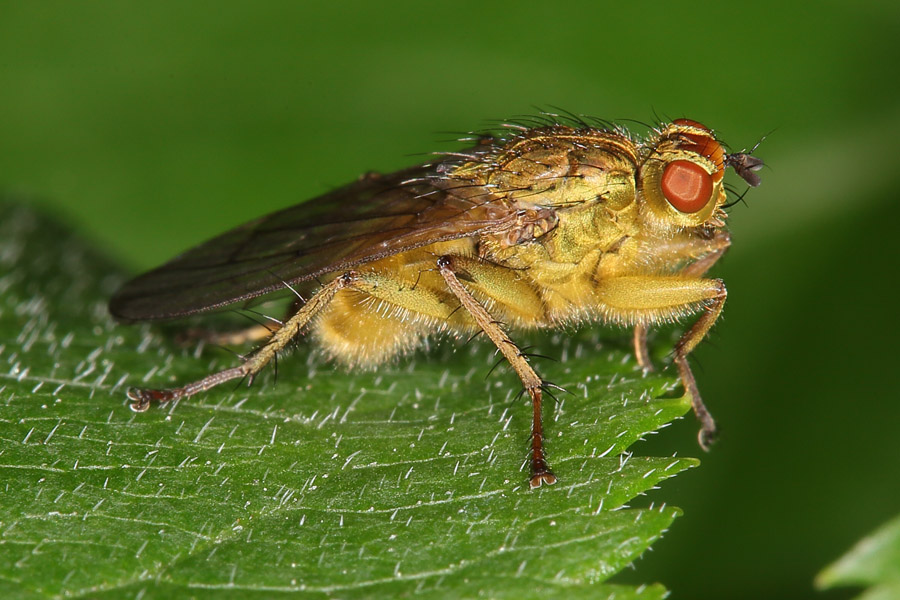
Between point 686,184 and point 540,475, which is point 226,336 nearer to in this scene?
point 540,475

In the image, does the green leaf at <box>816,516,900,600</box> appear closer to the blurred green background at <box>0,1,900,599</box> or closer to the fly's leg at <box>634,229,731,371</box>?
the fly's leg at <box>634,229,731,371</box>

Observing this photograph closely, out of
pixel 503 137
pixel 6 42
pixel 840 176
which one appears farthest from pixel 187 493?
pixel 6 42

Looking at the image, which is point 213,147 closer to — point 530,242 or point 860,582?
point 530,242

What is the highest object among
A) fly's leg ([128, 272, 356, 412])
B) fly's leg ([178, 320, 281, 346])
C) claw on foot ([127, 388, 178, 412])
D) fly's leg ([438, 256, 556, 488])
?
fly's leg ([438, 256, 556, 488])

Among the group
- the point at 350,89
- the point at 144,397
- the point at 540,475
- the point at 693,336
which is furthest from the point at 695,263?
the point at 350,89

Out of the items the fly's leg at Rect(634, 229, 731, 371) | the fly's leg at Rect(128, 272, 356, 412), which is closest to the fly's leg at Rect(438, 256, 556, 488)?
the fly's leg at Rect(128, 272, 356, 412)
